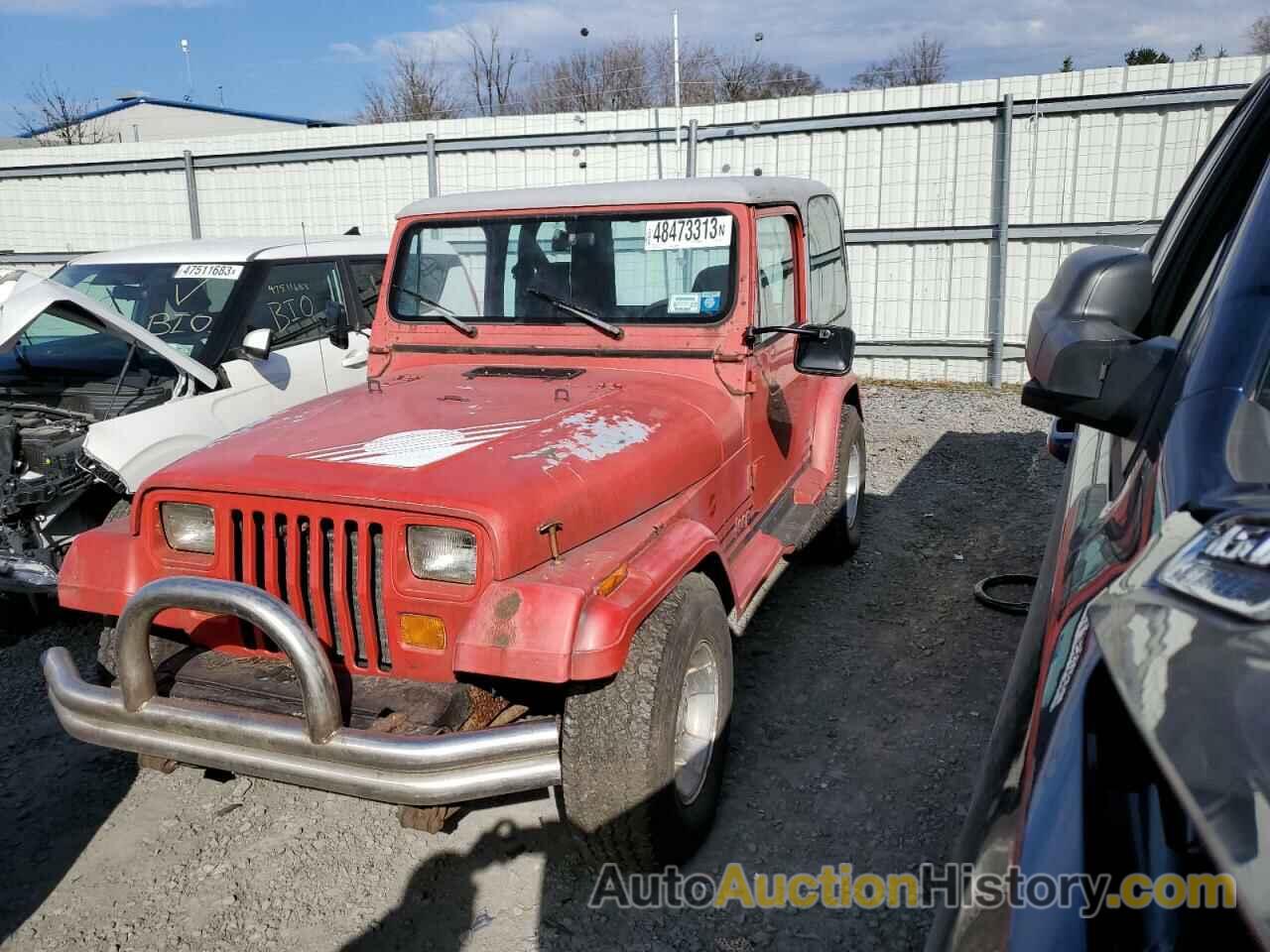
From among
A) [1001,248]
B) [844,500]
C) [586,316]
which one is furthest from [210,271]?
[1001,248]

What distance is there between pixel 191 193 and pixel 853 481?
992 cm

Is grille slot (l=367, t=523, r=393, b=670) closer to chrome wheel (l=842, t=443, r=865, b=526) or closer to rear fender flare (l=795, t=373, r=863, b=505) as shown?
rear fender flare (l=795, t=373, r=863, b=505)

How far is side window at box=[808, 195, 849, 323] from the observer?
14.7 ft

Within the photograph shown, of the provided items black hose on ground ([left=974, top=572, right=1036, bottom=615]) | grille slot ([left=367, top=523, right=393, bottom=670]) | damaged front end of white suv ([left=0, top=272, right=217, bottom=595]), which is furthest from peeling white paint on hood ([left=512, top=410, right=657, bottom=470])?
black hose on ground ([left=974, top=572, right=1036, bottom=615])

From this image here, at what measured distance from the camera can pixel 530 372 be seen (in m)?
3.61

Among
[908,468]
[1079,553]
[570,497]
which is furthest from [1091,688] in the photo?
[908,468]

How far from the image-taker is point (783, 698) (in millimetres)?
3783

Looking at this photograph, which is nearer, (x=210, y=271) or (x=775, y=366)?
(x=775, y=366)

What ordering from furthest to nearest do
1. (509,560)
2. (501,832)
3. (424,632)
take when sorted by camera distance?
1. (501,832)
2. (424,632)
3. (509,560)

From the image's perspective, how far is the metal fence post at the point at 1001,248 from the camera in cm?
901

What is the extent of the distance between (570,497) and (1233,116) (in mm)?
2219

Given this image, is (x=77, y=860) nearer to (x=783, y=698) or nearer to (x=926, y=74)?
(x=783, y=698)

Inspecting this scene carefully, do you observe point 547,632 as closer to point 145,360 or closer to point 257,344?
point 257,344

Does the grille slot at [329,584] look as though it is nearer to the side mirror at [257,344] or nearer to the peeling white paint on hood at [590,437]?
the peeling white paint on hood at [590,437]
